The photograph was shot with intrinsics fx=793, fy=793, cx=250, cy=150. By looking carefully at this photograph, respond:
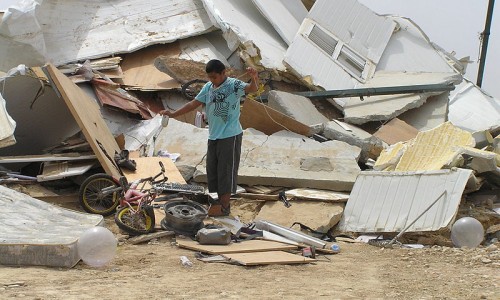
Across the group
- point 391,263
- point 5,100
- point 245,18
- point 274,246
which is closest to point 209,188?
point 274,246

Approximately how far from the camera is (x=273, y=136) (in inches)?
383

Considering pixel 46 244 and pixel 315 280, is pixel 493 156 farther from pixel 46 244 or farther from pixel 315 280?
pixel 46 244

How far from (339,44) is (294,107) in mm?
3234

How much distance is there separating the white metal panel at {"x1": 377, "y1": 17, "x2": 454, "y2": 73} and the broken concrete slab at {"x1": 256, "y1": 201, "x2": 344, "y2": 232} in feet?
19.3

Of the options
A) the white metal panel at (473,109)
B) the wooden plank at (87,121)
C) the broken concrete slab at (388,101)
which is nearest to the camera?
the wooden plank at (87,121)

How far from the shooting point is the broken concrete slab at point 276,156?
871 cm

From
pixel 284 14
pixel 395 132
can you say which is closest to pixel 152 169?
pixel 395 132

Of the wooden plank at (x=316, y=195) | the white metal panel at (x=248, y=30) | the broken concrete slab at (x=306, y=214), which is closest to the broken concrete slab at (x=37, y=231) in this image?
the broken concrete slab at (x=306, y=214)

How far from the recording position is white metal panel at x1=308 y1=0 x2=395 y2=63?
13.6 metres

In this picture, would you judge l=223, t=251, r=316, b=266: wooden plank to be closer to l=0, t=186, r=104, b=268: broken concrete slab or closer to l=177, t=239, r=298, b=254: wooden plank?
l=177, t=239, r=298, b=254: wooden plank

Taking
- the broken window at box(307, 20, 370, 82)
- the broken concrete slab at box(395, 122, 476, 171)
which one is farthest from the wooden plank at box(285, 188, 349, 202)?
the broken window at box(307, 20, 370, 82)

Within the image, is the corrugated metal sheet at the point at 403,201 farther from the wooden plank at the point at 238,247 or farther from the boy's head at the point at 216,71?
the boy's head at the point at 216,71

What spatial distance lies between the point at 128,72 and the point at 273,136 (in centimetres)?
326

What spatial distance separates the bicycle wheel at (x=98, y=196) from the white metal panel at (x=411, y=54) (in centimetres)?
693
